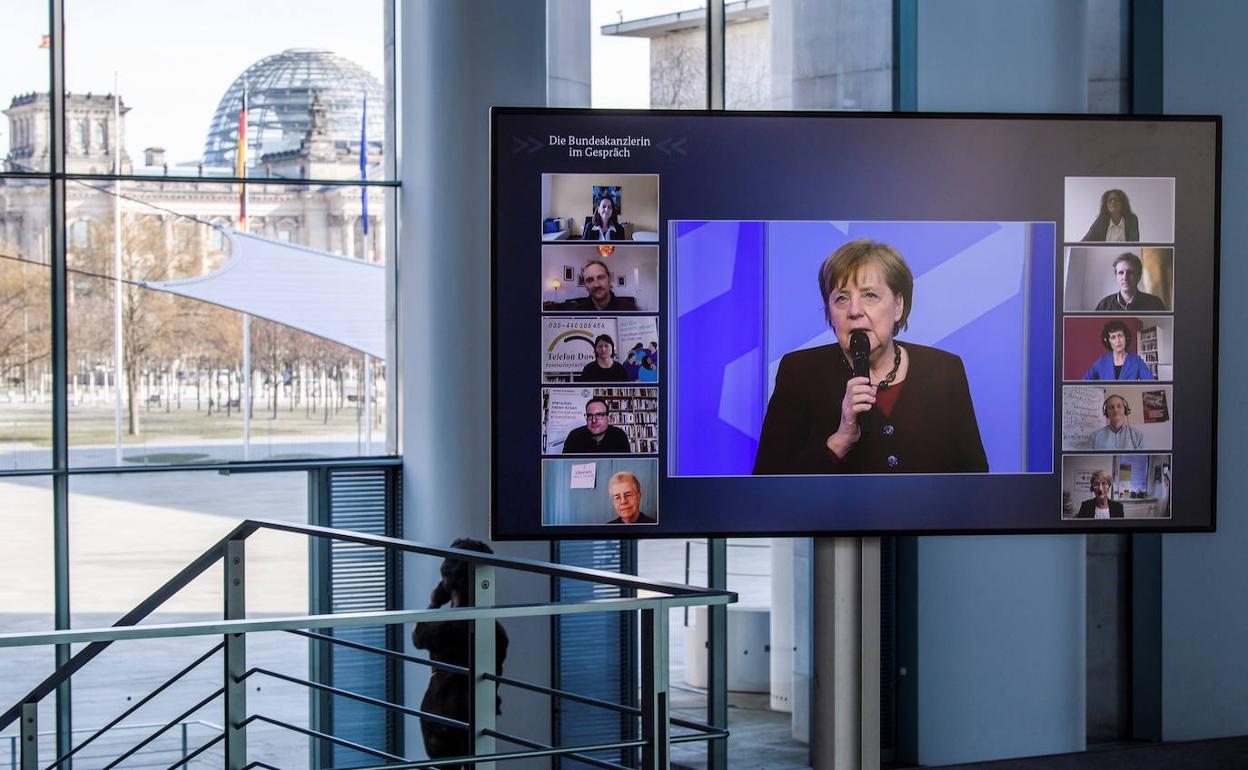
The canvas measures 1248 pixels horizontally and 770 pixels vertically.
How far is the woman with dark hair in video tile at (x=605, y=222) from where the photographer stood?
4.90 meters

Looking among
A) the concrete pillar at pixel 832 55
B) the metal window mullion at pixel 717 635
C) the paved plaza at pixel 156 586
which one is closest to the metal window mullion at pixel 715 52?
the concrete pillar at pixel 832 55

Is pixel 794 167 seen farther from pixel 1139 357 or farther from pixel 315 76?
pixel 315 76

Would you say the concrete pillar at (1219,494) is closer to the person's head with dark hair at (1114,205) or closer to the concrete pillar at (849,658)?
the person's head with dark hair at (1114,205)

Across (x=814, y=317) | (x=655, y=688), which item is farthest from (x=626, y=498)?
(x=655, y=688)

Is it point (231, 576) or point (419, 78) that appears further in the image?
point (419, 78)

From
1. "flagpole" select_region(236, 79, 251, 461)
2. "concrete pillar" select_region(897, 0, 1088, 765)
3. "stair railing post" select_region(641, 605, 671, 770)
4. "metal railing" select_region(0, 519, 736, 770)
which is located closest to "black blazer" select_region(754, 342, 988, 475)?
"metal railing" select_region(0, 519, 736, 770)

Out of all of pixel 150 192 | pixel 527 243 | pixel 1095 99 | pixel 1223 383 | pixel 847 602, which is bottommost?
pixel 847 602

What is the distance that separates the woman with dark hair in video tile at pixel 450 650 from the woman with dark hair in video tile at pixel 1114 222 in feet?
8.87

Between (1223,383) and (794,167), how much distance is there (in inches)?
169

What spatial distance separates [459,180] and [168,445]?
2218 mm

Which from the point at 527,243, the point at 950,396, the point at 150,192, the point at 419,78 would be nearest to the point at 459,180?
the point at 419,78

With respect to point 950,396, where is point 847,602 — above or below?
below

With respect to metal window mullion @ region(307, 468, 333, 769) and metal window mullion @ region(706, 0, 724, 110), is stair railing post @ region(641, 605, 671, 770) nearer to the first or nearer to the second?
metal window mullion @ region(307, 468, 333, 769)

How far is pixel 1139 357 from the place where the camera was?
513 cm
